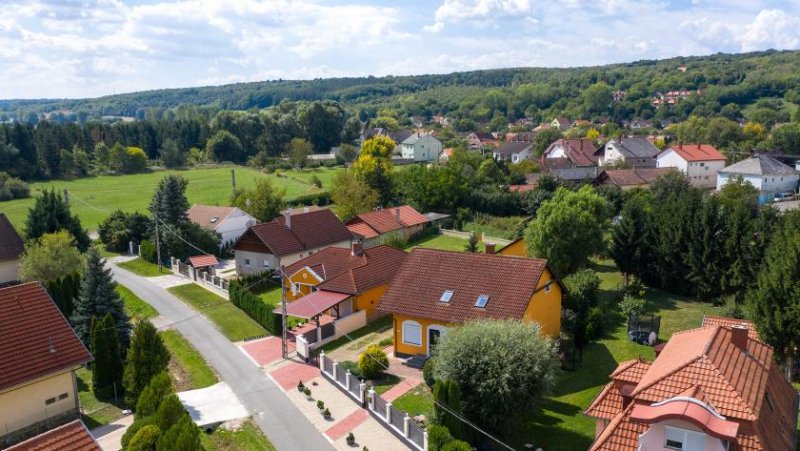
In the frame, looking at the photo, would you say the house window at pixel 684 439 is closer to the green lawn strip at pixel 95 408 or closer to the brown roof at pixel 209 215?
the green lawn strip at pixel 95 408

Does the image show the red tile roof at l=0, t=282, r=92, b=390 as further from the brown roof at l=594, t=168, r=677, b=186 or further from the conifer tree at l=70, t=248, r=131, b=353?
the brown roof at l=594, t=168, r=677, b=186

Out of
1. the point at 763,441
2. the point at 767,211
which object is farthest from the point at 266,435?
the point at 767,211

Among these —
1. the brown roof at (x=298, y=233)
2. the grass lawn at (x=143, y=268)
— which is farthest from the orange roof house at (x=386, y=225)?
the grass lawn at (x=143, y=268)

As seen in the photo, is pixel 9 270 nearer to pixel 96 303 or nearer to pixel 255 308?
pixel 96 303

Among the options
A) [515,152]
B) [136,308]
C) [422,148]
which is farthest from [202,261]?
[422,148]

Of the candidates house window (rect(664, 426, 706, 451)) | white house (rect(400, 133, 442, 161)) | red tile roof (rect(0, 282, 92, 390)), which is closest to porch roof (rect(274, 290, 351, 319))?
red tile roof (rect(0, 282, 92, 390))

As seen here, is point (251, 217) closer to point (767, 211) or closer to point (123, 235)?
point (123, 235)
